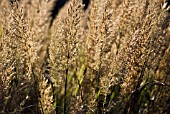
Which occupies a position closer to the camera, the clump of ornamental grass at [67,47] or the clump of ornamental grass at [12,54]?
the clump of ornamental grass at [12,54]

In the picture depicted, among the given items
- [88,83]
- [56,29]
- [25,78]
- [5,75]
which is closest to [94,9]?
[56,29]

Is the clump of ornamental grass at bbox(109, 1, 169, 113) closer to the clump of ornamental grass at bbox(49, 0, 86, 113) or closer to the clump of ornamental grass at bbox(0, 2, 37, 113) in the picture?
the clump of ornamental grass at bbox(49, 0, 86, 113)

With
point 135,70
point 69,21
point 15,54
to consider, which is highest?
point 69,21

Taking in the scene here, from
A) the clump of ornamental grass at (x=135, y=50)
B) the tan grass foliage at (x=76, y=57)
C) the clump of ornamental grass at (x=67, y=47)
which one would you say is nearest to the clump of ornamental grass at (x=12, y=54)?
the tan grass foliage at (x=76, y=57)

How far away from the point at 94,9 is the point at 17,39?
0.85 metres

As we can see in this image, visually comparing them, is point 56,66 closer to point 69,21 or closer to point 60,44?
point 60,44

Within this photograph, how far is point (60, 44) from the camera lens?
2.42 meters

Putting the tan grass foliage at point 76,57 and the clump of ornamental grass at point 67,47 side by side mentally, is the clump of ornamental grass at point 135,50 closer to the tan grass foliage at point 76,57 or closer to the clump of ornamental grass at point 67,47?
the tan grass foliage at point 76,57

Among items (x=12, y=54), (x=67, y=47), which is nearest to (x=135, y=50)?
(x=67, y=47)

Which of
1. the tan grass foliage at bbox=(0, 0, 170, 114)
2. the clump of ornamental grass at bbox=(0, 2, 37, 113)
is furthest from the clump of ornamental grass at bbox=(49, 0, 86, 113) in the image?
the clump of ornamental grass at bbox=(0, 2, 37, 113)

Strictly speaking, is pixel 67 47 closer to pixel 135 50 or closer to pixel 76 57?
pixel 76 57

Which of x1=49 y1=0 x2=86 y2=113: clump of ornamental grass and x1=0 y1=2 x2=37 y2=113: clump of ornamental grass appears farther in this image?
x1=49 y1=0 x2=86 y2=113: clump of ornamental grass

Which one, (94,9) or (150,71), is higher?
(94,9)

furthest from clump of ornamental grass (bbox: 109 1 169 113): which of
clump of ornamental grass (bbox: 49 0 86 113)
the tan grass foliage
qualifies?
clump of ornamental grass (bbox: 49 0 86 113)
